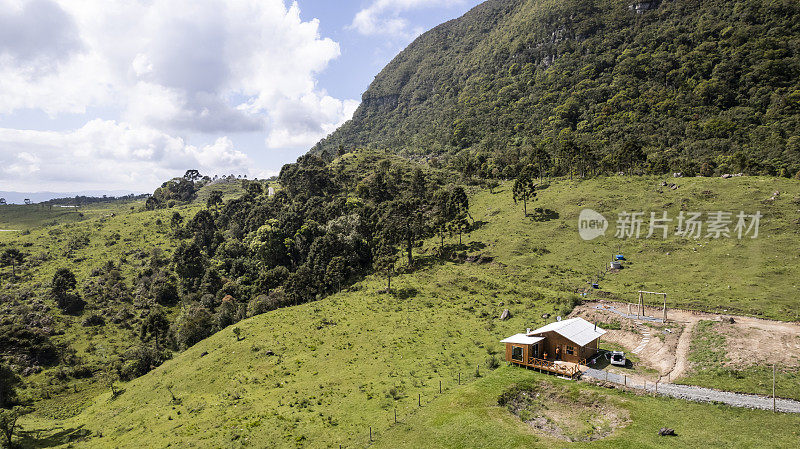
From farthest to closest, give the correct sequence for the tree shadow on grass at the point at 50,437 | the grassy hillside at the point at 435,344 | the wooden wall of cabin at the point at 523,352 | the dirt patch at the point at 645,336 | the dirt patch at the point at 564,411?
1. the tree shadow on grass at the point at 50,437
2. the wooden wall of cabin at the point at 523,352
3. the dirt patch at the point at 645,336
4. the grassy hillside at the point at 435,344
5. the dirt patch at the point at 564,411

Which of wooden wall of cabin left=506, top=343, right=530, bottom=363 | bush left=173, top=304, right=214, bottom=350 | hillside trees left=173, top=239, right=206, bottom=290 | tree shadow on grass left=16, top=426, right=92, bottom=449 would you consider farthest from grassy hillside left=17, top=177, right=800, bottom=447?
hillside trees left=173, top=239, right=206, bottom=290

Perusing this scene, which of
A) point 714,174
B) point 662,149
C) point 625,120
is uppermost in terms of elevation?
point 625,120

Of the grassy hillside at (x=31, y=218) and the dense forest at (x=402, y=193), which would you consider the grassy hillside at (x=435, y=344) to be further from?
the grassy hillside at (x=31, y=218)

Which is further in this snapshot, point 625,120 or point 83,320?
point 625,120

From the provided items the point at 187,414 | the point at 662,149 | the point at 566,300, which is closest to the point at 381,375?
the point at 187,414

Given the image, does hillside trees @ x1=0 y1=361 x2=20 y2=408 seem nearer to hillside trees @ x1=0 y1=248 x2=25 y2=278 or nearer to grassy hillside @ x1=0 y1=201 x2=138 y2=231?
hillside trees @ x1=0 y1=248 x2=25 y2=278

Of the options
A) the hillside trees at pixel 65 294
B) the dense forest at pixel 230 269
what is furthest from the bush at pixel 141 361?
the hillside trees at pixel 65 294

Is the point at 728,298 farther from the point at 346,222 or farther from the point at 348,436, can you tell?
the point at 346,222
